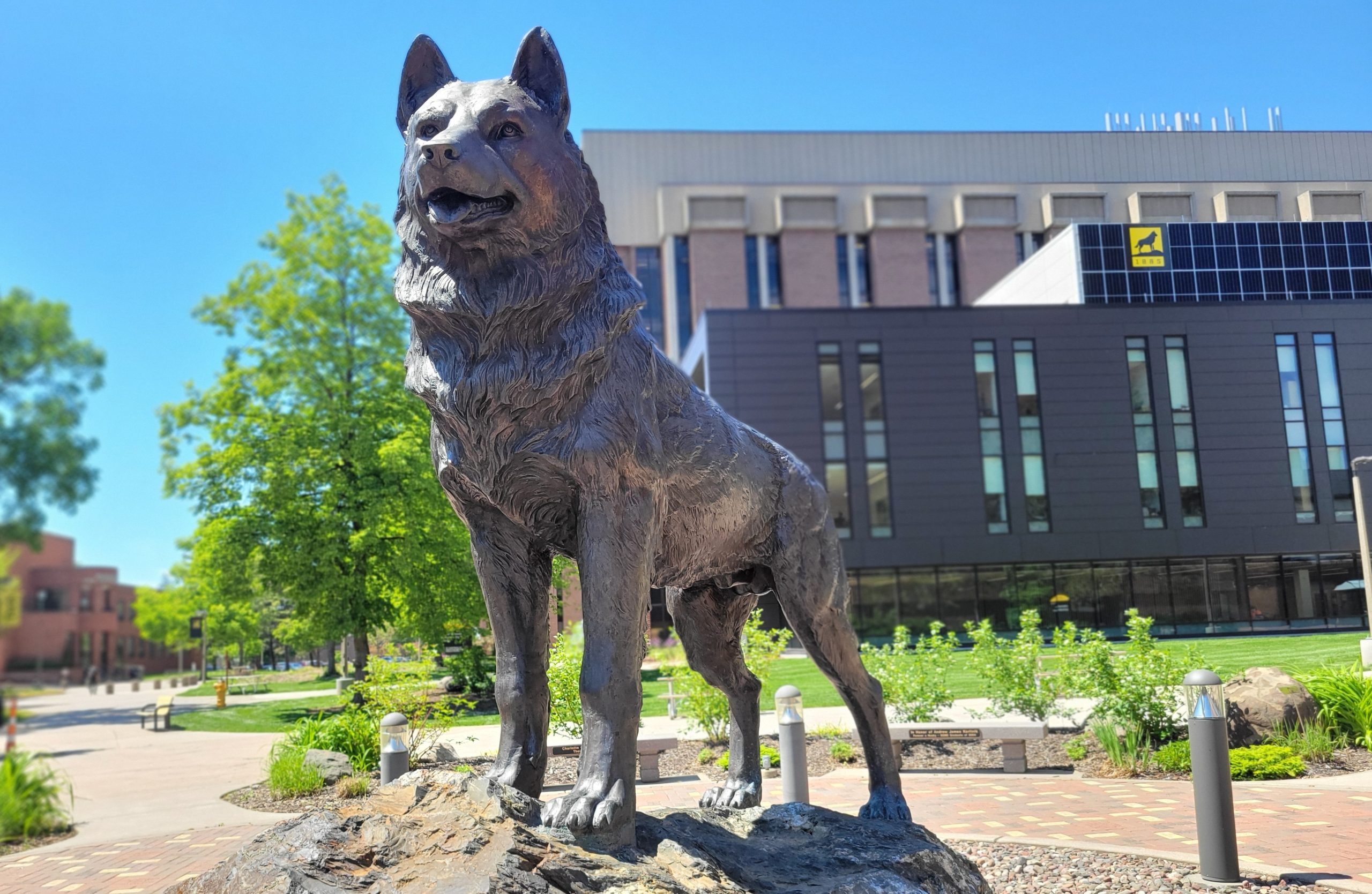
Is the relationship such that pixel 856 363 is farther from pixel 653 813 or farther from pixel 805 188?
pixel 653 813

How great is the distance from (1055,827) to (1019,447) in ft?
77.3

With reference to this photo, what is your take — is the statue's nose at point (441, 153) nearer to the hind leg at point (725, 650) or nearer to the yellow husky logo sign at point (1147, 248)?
the hind leg at point (725, 650)

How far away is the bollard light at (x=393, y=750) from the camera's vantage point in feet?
21.3

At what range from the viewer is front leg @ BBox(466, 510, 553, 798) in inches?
131

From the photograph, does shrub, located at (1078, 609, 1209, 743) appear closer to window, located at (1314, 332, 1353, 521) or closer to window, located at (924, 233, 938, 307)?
window, located at (1314, 332, 1353, 521)

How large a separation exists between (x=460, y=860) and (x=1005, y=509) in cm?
2850

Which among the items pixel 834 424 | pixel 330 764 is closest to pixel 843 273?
pixel 834 424

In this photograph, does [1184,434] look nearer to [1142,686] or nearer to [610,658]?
[1142,686]

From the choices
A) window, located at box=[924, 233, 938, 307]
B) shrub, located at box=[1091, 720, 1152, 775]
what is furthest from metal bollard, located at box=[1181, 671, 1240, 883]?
window, located at box=[924, 233, 938, 307]

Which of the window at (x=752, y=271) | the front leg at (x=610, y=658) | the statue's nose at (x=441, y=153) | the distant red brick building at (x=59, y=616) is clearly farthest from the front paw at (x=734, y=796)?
the window at (x=752, y=271)

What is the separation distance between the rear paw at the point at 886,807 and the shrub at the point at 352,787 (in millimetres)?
6156

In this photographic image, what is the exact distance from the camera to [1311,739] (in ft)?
31.0

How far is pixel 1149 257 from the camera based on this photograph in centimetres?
2077

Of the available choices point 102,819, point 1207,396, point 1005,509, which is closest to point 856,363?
point 1005,509
